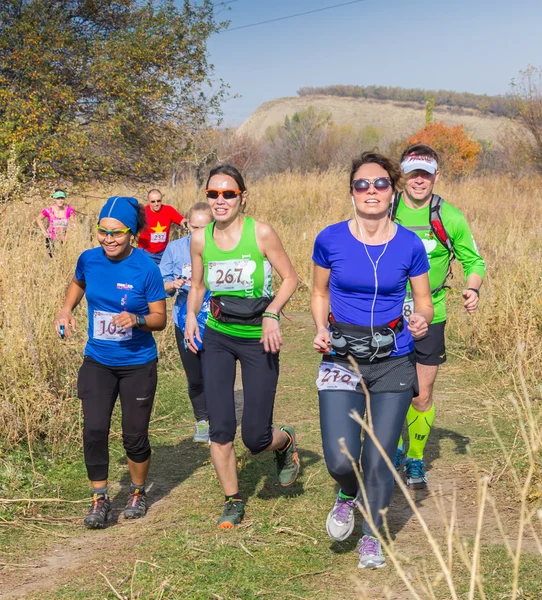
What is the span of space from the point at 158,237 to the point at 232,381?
6.89 meters

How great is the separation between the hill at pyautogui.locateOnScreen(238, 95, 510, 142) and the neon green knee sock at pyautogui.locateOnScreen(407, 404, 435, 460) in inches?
3590

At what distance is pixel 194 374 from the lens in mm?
6242

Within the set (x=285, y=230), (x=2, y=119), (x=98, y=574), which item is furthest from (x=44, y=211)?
(x=98, y=574)

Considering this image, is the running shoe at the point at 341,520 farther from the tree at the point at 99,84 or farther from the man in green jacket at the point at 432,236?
the tree at the point at 99,84

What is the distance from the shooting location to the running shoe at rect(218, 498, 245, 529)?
450cm

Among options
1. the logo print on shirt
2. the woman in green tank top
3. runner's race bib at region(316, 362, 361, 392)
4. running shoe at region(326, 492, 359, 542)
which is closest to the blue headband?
the woman in green tank top

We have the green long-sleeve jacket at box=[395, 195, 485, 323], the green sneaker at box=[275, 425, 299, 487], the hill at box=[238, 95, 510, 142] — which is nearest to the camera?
the green long-sleeve jacket at box=[395, 195, 485, 323]

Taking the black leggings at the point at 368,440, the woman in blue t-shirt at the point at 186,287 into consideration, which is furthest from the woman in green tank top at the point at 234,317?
the woman in blue t-shirt at the point at 186,287

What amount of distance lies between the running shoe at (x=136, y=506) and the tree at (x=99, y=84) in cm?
1018

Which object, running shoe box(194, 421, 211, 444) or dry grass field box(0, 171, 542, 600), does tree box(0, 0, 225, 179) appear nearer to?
dry grass field box(0, 171, 542, 600)

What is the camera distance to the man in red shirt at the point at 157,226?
10.9 metres

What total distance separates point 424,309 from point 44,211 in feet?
32.5

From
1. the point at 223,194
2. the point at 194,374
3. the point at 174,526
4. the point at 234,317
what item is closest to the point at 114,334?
the point at 234,317

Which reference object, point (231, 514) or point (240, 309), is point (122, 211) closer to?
point (240, 309)
